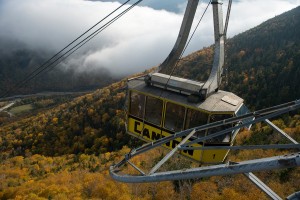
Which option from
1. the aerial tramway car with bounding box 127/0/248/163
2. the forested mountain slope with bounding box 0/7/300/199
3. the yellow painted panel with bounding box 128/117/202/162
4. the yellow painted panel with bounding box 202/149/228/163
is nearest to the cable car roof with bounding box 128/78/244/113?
the aerial tramway car with bounding box 127/0/248/163

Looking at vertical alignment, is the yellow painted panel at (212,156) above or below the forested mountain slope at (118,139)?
above

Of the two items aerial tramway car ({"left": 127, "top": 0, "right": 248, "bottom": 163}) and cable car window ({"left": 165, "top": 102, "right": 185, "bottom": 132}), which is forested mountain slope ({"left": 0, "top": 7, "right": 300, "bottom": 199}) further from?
cable car window ({"left": 165, "top": 102, "right": 185, "bottom": 132})

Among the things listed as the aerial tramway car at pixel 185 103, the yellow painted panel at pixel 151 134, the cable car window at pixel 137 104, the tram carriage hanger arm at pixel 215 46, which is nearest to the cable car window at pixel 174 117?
the aerial tramway car at pixel 185 103

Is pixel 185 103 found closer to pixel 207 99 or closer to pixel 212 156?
pixel 207 99

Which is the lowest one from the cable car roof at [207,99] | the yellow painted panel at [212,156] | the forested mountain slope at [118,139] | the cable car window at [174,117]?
the forested mountain slope at [118,139]

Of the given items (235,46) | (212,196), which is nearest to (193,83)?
(212,196)


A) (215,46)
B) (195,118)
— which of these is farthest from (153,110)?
(215,46)

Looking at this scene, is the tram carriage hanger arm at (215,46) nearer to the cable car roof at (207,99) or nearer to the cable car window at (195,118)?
the cable car roof at (207,99)
